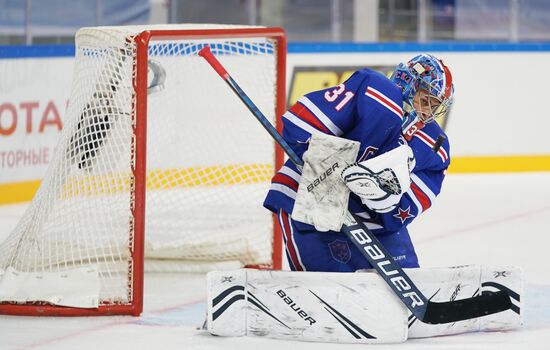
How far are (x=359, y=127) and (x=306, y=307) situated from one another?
476 millimetres

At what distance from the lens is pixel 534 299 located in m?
3.96

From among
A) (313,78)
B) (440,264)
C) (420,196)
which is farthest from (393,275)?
(313,78)

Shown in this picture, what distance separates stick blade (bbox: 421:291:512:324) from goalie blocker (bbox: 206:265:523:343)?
37 mm

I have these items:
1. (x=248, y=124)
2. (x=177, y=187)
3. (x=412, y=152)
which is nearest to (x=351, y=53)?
(x=248, y=124)

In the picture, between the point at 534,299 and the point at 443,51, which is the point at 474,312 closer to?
the point at 534,299

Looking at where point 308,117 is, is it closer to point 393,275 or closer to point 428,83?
point 428,83

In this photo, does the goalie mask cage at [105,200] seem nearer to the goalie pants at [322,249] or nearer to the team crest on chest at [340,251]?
the goalie pants at [322,249]

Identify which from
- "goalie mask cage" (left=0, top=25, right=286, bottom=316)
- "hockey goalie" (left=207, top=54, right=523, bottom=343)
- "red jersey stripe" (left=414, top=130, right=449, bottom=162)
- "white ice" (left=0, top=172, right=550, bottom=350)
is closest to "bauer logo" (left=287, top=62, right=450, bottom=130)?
"white ice" (left=0, top=172, right=550, bottom=350)

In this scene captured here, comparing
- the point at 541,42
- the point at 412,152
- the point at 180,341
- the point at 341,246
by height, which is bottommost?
the point at 180,341

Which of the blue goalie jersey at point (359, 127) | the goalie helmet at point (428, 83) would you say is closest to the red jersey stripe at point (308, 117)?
the blue goalie jersey at point (359, 127)

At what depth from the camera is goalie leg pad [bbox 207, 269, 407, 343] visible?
3.17 metres

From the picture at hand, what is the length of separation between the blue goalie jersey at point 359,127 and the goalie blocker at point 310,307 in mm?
187

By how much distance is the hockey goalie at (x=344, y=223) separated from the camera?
3.13m

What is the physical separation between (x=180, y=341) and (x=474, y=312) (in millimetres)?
784
